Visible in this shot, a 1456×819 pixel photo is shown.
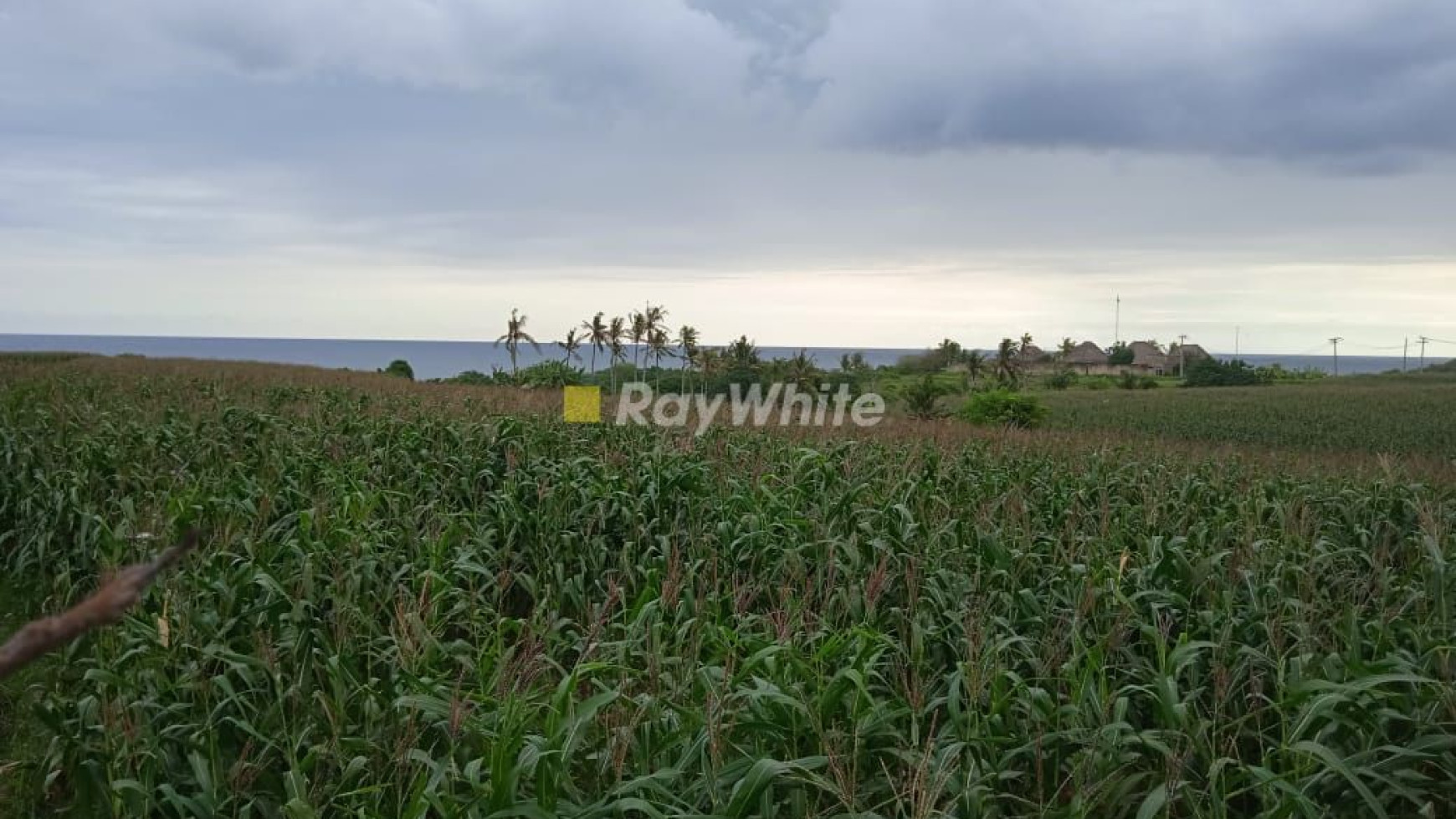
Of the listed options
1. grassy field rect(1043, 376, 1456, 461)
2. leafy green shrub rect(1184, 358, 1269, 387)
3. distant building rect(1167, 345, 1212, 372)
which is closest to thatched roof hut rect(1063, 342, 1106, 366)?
distant building rect(1167, 345, 1212, 372)

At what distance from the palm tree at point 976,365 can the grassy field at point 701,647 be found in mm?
52442

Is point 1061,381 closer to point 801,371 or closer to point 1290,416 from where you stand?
point 801,371

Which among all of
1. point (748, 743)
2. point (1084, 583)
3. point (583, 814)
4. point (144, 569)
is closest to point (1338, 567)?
point (1084, 583)

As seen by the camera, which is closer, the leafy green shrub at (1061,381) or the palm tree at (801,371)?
the palm tree at (801,371)

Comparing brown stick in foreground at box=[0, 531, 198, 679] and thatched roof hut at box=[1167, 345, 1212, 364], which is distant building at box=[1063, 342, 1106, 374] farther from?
brown stick in foreground at box=[0, 531, 198, 679]

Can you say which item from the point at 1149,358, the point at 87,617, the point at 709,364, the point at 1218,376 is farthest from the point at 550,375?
the point at 1149,358

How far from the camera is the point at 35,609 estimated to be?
20.2ft

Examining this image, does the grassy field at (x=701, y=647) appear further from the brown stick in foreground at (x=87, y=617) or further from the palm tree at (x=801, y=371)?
the palm tree at (x=801, y=371)

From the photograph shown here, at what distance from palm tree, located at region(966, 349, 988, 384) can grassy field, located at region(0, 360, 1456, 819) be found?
52.4m

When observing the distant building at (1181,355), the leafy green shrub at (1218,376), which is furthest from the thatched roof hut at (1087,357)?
the leafy green shrub at (1218,376)

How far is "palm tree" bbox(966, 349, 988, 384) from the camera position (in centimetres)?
5981

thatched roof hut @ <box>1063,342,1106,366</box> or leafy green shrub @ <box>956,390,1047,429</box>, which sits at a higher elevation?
thatched roof hut @ <box>1063,342,1106,366</box>

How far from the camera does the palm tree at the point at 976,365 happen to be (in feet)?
196

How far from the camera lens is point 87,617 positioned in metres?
0.58
